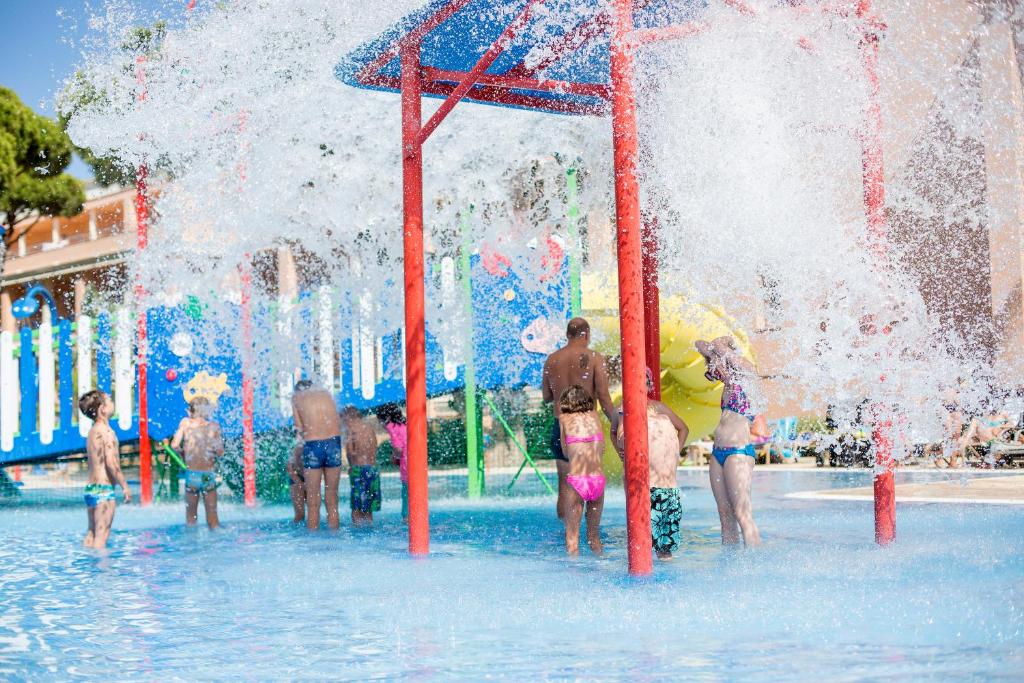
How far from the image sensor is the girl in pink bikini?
786cm

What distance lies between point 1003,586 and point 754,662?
2.02m

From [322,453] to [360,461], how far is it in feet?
1.39

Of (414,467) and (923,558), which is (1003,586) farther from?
(414,467)

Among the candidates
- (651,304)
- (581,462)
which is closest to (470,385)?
(651,304)

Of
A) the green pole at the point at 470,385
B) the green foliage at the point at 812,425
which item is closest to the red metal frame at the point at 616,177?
the green pole at the point at 470,385

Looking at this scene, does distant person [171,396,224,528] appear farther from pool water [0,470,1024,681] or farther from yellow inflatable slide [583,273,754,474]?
yellow inflatable slide [583,273,754,474]

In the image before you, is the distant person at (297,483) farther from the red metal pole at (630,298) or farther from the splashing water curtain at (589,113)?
the red metal pole at (630,298)

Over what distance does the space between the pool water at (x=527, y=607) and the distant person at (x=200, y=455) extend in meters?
1.23

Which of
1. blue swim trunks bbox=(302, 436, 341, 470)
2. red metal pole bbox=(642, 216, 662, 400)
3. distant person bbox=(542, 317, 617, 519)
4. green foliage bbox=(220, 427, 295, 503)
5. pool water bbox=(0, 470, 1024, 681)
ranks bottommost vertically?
pool water bbox=(0, 470, 1024, 681)

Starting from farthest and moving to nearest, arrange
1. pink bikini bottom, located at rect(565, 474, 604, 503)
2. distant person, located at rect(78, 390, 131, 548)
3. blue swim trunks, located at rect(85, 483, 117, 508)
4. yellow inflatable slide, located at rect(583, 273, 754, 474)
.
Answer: yellow inflatable slide, located at rect(583, 273, 754, 474) < blue swim trunks, located at rect(85, 483, 117, 508) < distant person, located at rect(78, 390, 131, 548) < pink bikini bottom, located at rect(565, 474, 604, 503)

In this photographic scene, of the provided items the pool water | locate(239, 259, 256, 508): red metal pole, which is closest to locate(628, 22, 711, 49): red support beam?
the pool water

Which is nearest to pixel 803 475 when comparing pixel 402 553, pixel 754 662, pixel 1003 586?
pixel 402 553

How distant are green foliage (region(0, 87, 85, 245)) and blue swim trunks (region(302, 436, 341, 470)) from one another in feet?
65.4

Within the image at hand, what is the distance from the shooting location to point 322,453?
412 inches
